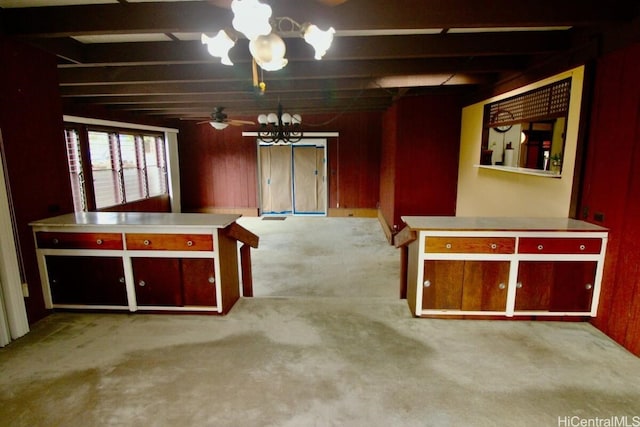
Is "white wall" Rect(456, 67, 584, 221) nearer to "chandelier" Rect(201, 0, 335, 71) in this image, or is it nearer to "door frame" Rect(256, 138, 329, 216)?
"chandelier" Rect(201, 0, 335, 71)

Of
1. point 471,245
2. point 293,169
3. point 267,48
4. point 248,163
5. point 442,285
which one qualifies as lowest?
point 442,285

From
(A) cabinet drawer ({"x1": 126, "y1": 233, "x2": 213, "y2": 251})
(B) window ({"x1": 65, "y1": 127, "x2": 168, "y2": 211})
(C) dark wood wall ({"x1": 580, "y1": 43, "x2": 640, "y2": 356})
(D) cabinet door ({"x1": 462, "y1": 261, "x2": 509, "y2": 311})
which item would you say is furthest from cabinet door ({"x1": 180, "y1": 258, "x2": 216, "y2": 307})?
(B) window ({"x1": 65, "y1": 127, "x2": 168, "y2": 211})

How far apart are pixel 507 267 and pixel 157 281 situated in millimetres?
3108

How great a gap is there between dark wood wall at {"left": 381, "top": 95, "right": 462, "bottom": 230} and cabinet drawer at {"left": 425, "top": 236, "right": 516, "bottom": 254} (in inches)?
122

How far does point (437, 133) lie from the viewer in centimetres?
562

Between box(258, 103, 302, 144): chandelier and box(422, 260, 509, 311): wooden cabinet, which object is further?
box(258, 103, 302, 144): chandelier

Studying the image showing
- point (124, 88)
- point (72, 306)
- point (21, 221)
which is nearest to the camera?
point (21, 221)

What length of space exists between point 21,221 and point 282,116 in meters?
3.54

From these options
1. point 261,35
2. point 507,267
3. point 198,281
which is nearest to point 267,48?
point 261,35

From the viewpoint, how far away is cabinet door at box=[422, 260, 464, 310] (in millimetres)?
2863

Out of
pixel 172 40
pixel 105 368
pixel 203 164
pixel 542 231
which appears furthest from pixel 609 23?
pixel 203 164

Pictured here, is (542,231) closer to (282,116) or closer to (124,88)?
(282,116)

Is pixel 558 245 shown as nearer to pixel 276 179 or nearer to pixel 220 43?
pixel 220 43

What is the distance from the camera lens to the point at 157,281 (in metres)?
3.04
